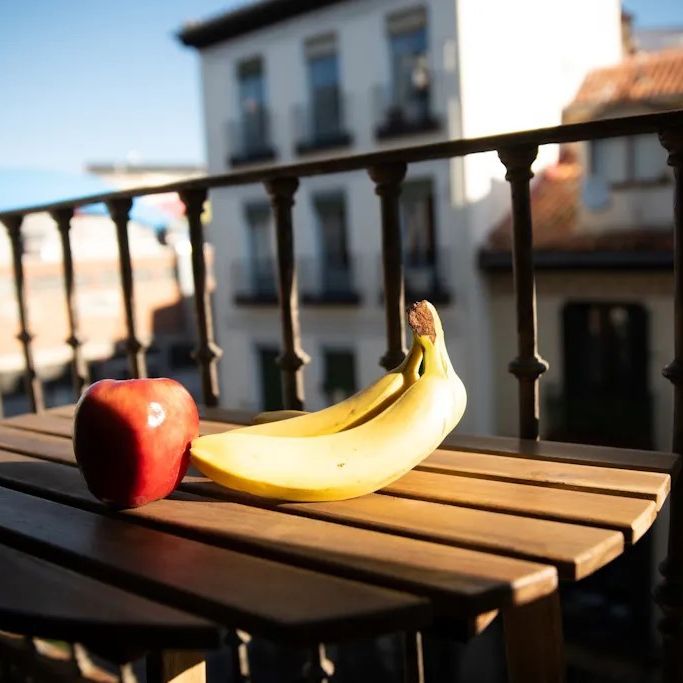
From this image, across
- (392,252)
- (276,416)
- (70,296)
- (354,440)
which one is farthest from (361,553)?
(70,296)

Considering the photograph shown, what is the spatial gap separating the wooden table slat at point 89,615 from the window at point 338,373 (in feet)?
38.6

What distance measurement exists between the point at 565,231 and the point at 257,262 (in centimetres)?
526

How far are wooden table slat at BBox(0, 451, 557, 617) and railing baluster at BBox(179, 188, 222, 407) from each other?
34.2 inches

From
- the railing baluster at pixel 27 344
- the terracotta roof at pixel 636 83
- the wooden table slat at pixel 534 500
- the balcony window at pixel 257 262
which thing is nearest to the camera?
the wooden table slat at pixel 534 500

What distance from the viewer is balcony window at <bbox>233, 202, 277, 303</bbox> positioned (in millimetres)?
13453

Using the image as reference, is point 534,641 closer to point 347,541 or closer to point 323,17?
point 347,541

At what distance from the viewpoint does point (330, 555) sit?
91cm

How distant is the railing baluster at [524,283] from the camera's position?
1496 millimetres

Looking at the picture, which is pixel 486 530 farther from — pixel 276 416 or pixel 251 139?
pixel 251 139

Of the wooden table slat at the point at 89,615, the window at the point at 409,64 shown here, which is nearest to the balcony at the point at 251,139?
the window at the point at 409,64

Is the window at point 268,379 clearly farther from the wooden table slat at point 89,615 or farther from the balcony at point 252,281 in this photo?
the wooden table slat at point 89,615

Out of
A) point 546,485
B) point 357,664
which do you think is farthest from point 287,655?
point 546,485

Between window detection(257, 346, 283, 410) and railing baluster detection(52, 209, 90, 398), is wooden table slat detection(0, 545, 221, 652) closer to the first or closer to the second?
railing baluster detection(52, 209, 90, 398)

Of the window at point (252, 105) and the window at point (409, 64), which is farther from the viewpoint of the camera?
the window at point (252, 105)
